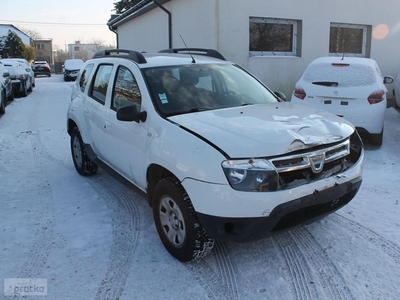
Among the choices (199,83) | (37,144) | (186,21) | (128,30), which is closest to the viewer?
(199,83)

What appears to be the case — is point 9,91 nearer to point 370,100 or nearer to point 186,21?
point 186,21

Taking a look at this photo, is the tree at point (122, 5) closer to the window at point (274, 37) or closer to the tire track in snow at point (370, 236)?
the window at point (274, 37)

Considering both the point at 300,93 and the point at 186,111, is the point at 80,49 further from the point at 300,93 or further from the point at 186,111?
the point at 186,111

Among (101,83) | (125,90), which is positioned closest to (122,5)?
(101,83)

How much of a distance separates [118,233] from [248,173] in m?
1.82

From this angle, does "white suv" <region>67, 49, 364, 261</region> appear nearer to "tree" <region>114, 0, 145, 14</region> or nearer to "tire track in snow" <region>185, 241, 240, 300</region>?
"tire track in snow" <region>185, 241, 240, 300</region>

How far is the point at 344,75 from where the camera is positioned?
6863 millimetres

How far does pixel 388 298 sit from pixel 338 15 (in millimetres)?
10004

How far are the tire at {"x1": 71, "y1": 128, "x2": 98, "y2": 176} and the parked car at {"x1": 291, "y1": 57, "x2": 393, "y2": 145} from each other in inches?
154

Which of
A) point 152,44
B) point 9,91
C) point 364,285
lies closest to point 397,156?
point 364,285

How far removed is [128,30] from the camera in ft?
58.5

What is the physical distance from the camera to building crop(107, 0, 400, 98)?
954 cm

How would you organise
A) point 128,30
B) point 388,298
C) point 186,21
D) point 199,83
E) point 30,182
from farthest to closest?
point 128,30 < point 186,21 < point 30,182 < point 199,83 < point 388,298

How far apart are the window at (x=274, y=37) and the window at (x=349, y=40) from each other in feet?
4.68
